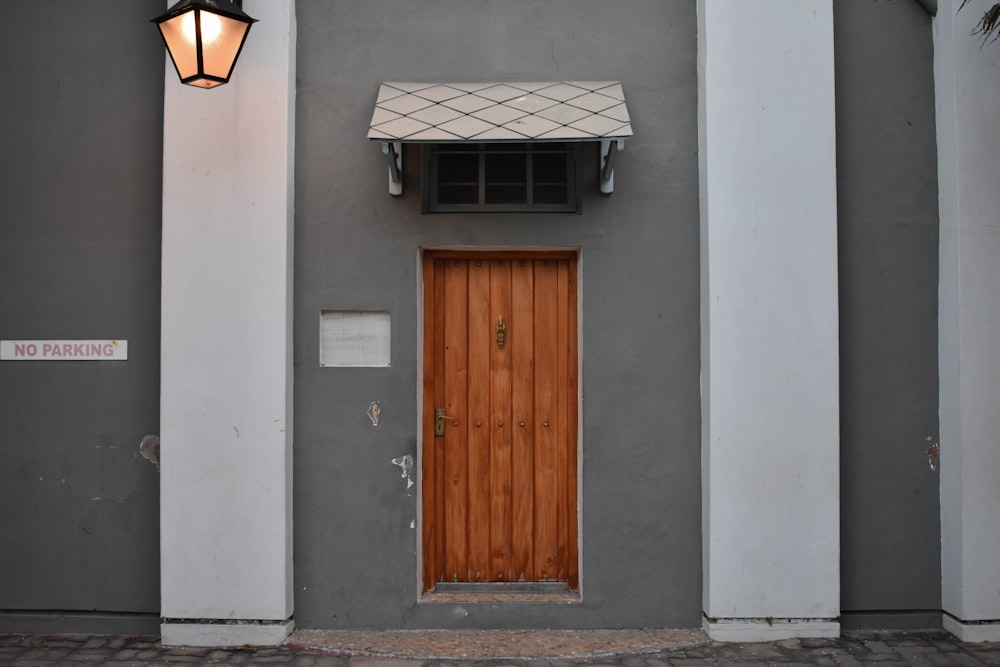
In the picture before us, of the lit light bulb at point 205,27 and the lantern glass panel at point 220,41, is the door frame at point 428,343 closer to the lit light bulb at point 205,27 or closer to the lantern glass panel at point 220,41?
the lantern glass panel at point 220,41

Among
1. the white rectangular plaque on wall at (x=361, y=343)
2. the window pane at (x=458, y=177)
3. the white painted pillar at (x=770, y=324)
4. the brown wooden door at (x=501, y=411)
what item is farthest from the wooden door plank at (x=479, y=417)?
the white painted pillar at (x=770, y=324)

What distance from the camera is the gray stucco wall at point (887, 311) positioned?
4934mm

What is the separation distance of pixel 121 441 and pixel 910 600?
17.4 feet

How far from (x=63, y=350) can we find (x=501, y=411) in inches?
117

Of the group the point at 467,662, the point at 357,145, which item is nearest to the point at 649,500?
the point at 467,662

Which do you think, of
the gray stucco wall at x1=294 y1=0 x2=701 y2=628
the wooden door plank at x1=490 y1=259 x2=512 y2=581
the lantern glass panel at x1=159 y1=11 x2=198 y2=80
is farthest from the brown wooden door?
the lantern glass panel at x1=159 y1=11 x2=198 y2=80

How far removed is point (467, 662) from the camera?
4488 millimetres

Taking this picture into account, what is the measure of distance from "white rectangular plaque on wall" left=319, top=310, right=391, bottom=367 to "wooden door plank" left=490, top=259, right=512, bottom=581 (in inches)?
29.0

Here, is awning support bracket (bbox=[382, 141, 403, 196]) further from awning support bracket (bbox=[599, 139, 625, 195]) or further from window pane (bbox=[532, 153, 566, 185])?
awning support bracket (bbox=[599, 139, 625, 195])

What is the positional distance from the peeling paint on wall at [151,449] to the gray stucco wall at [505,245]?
975 mm

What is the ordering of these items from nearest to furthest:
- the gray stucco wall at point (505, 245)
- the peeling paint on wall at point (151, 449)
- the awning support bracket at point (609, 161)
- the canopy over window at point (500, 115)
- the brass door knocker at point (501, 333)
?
the canopy over window at point (500, 115) → the awning support bracket at point (609, 161) → the gray stucco wall at point (505, 245) → the peeling paint on wall at point (151, 449) → the brass door knocker at point (501, 333)

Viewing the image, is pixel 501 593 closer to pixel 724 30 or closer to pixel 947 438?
pixel 947 438

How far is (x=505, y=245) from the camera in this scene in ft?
16.2

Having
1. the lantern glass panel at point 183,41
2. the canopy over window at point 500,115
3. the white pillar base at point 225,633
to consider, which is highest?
the lantern glass panel at point 183,41
